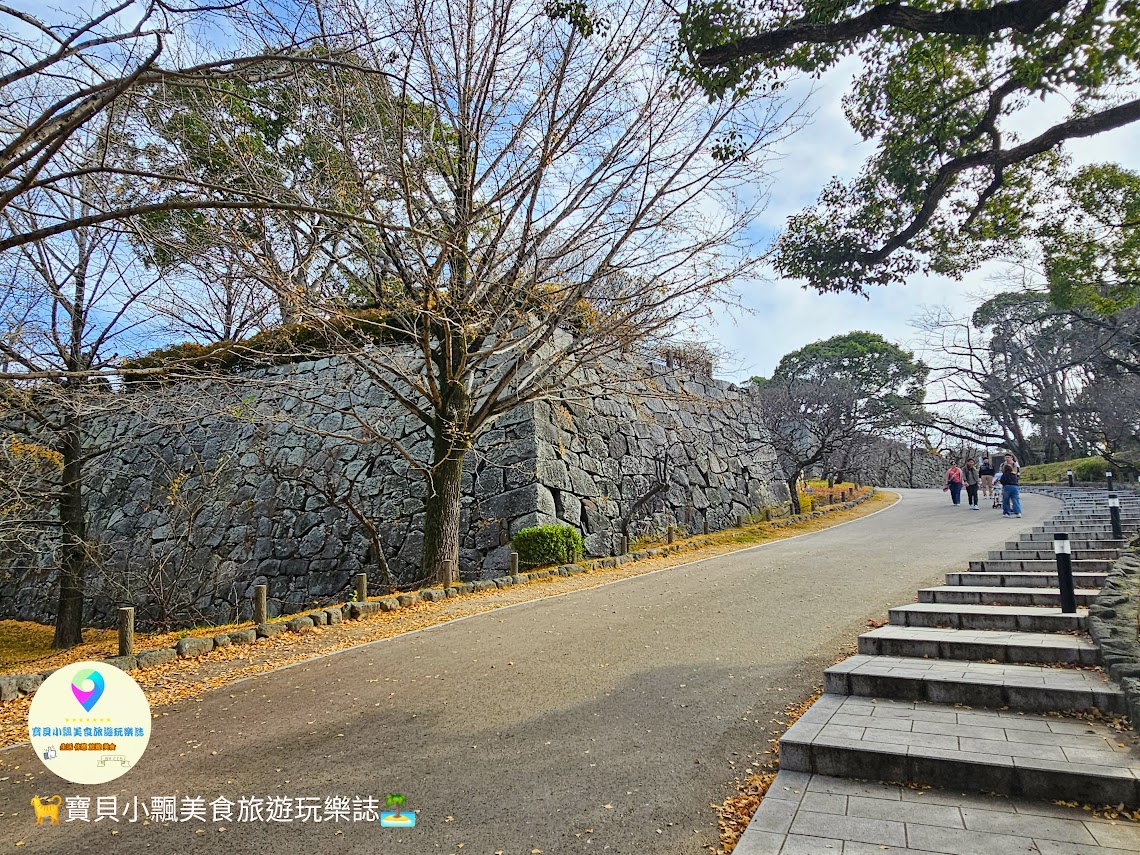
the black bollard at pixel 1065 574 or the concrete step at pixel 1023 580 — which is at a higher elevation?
the black bollard at pixel 1065 574

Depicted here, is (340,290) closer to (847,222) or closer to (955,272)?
(847,222)

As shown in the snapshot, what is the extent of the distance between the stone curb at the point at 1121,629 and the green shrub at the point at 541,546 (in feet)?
26.5

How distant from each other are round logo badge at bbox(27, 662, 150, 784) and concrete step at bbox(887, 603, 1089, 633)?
20.4ft

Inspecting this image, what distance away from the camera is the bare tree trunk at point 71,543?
35.9ft

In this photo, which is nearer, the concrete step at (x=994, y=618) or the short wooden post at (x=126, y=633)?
the concrete step at (x=994, y=618)

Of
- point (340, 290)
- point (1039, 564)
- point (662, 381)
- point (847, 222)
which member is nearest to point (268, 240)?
point (340, 290)

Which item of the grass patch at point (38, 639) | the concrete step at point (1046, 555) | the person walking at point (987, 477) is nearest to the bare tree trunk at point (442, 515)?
the grass patch at point (38, 639)

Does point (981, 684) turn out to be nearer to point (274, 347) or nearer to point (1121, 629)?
point (1121, 629)

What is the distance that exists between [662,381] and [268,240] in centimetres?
1330

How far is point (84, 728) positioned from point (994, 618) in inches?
267

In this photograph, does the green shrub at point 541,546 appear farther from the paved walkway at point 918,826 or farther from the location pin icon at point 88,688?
the paved walkway at point 918,826

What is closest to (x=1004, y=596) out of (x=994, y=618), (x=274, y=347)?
(x=994, y=618)

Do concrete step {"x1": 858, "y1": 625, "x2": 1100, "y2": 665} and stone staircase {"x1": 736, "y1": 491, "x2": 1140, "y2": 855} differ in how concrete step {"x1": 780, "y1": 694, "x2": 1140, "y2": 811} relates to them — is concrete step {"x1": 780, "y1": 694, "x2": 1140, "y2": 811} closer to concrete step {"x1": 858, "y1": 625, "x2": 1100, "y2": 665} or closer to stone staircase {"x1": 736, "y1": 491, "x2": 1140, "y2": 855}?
stone staircase {"x1": 736, "y1": 491, "x2": 1140, "y2": 855}

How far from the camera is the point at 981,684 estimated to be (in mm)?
4117
